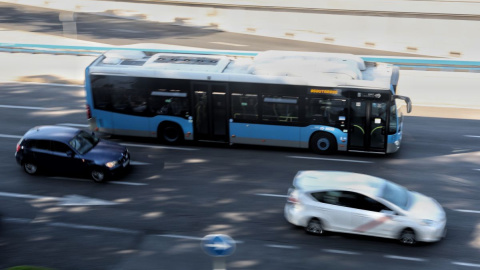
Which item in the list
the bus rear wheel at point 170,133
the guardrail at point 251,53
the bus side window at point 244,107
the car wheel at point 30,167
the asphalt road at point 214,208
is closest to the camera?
the asphalt road at point 214,208

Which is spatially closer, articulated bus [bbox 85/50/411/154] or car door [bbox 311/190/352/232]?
car door [bbox 311/190/352/232]

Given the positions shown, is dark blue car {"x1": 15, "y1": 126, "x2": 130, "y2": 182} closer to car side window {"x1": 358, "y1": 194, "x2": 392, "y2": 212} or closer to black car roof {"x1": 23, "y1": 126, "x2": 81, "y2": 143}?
black car roof {"x1": 23, "y1": 126, "x2": 81, "y2": 143}

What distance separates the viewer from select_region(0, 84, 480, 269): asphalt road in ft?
47.1

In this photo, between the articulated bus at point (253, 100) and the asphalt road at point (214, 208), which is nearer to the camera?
the asphalt road at point (214, 208)

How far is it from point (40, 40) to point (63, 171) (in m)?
23.6

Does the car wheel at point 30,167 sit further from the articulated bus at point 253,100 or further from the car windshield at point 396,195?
the car windshield at point 396,195

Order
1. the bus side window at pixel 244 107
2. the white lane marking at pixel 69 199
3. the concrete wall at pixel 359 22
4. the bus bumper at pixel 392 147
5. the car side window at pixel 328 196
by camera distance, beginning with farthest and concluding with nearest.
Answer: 1. the concrete wall at pixel 359 22
2. the bus side window at pixel 244 107
3. the bus bumper at pixel 392 147
4. the white lane marking at pixel 69 199
5. the car side window at pixel 328 196

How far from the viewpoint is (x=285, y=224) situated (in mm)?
15992

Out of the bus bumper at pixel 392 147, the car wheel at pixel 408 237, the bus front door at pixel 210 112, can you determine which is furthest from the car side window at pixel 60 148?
the bus bumper at pixel 392 147

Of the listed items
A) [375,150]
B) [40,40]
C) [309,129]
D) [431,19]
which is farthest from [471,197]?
[40,40]

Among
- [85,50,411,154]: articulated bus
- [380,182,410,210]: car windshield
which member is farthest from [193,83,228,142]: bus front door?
[380,182,410,210]: car windshield

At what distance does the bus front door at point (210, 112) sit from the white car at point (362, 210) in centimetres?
658

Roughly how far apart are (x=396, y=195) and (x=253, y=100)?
7.26 m

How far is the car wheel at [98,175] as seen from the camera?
18.4 metres
